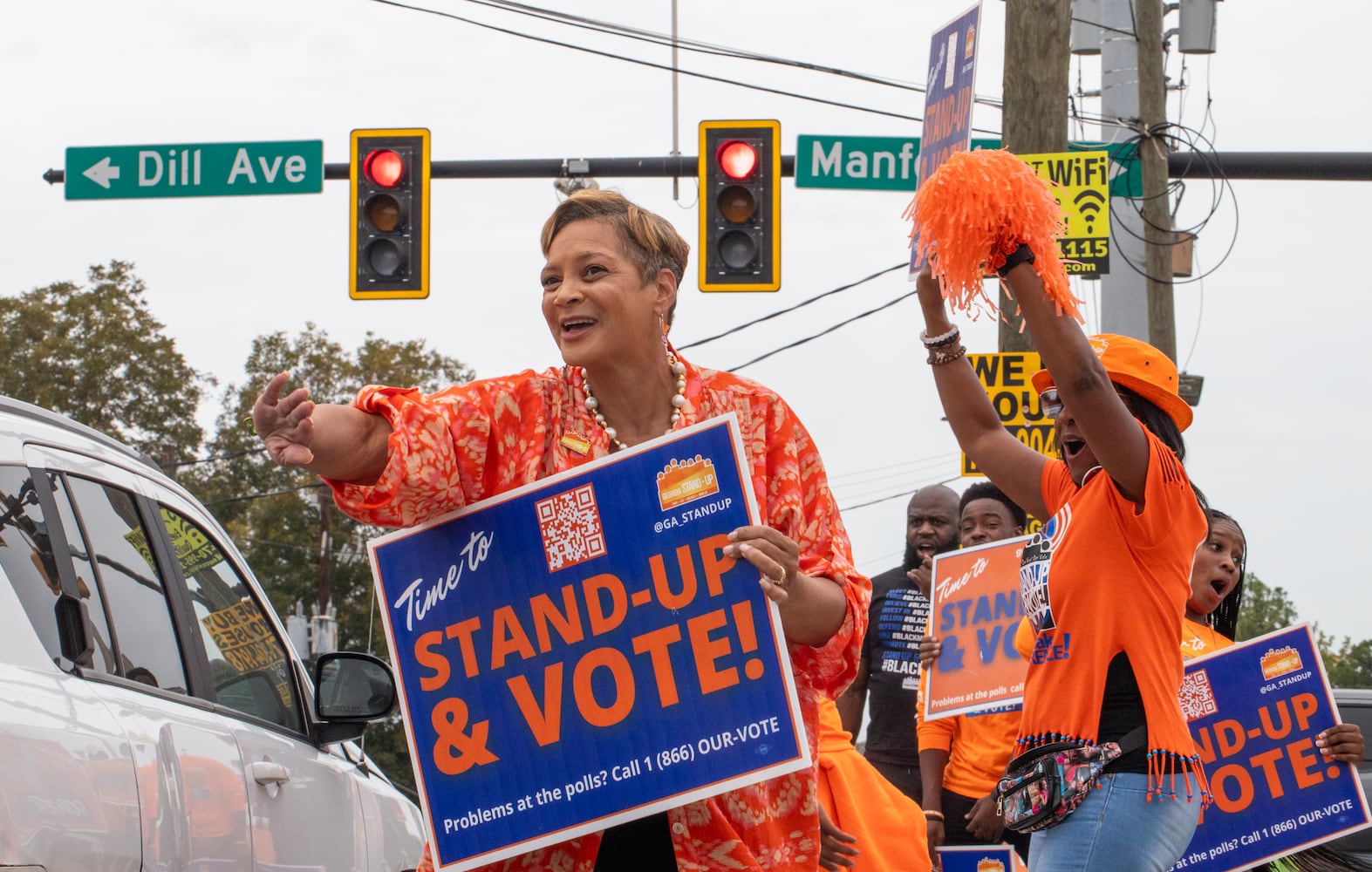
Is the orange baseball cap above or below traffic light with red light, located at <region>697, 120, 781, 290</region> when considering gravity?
below

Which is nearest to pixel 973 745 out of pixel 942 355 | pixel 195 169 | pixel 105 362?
pixel 942 355

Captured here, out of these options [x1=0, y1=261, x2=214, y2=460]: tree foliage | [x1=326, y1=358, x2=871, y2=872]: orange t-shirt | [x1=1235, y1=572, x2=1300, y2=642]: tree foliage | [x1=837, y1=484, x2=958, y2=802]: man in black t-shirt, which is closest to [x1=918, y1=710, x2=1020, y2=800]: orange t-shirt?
[x1=837, y1=484, x2=958, y2=802]: man in black t-shirt

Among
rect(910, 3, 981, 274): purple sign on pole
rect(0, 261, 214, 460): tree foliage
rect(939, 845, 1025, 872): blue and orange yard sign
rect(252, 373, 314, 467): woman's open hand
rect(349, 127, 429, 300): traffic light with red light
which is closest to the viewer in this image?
rect(252, 373, 314, 467): woman's open hand

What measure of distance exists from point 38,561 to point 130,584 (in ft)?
1.70

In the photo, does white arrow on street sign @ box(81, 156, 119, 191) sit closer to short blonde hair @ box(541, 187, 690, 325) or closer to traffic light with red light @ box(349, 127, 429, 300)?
traffic light with red light @ box(349, 127, 429, 300)

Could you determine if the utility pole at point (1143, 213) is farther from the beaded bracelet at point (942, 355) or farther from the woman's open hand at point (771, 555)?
the woman's open hand at point (771, 555)

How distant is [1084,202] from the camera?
955 cm

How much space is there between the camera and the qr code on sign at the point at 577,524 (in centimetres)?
317

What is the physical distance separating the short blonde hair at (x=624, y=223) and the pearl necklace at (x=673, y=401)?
0.19m

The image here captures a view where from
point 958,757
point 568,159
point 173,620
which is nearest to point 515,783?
point 173,620

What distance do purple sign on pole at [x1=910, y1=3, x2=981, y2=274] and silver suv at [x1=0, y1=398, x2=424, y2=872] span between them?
3672 millimetres

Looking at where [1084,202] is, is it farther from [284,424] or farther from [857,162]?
[284,424]

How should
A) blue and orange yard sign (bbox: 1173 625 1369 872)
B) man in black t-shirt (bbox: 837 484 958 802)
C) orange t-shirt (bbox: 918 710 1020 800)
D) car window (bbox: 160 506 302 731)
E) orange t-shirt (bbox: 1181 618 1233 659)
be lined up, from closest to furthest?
car window (bbox: 160 506 302 731) → blue and orange yard sign (bbox: 1173 625 1369 872) → orange t-shirt (bbox: 1181 618 1233 659) → orange t-shirt (bbox: 918 710 1020 800) → man in black t-shirt (bbox: 837 484 958 802)

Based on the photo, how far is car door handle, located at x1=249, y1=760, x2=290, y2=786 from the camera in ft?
13.1
